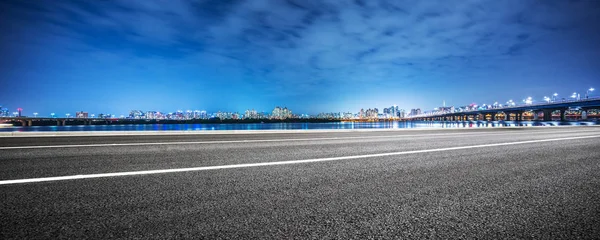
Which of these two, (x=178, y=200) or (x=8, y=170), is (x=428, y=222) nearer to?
(x=178, y=200)

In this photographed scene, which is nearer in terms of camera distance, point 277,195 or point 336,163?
point 277,195

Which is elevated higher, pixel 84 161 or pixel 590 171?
pixel 84 161

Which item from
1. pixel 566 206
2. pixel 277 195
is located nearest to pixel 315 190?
pixel 277 195

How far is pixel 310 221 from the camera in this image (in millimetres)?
2389

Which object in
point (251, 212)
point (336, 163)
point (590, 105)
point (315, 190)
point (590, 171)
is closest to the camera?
point (251, 212)

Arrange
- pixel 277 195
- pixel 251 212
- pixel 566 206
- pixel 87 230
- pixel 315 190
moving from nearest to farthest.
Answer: pixel 87 230 < pixel 251 212 < pixel 566 206 < pixel 277 195 < pixel 315 190

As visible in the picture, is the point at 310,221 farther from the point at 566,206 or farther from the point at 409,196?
the point at 566,206

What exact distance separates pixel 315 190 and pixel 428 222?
139cm

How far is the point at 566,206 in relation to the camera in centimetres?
292

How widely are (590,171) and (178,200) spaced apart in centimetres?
703

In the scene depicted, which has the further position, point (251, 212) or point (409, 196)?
point (409, 196)

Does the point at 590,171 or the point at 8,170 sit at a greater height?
the point at 8,170

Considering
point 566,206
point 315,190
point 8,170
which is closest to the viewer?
point 566,206

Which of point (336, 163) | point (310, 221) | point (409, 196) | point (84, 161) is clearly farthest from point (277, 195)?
point (84, 161)
